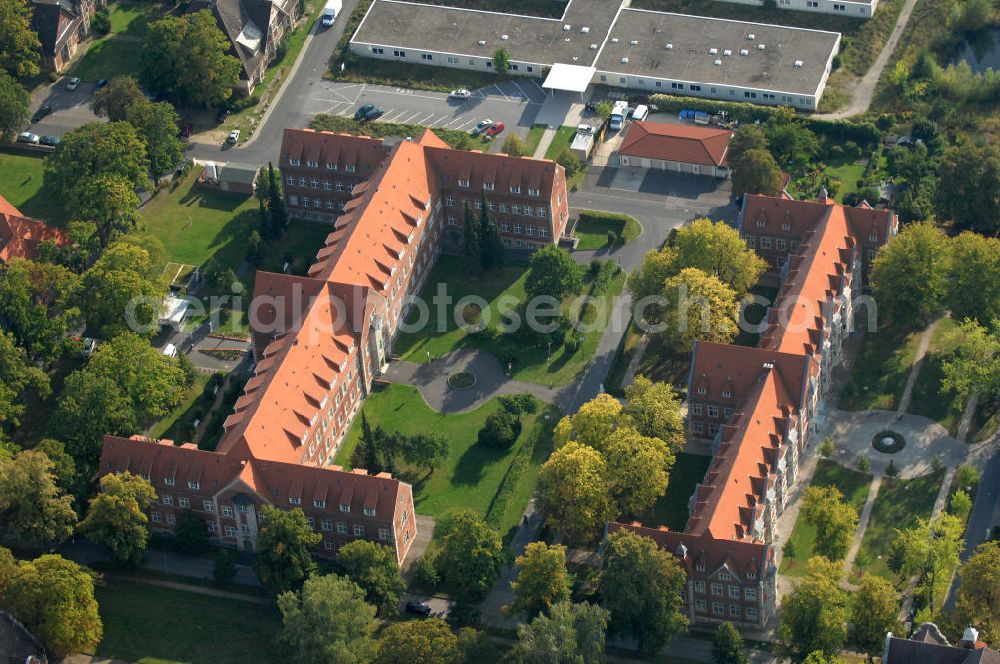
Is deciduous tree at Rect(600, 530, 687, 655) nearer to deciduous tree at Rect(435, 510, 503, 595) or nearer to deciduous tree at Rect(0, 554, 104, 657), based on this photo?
deciduous tree at Rect(435, 510, 503, 595)

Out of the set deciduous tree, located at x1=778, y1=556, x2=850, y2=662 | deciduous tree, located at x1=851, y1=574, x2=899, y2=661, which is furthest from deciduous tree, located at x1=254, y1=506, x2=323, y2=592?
deciduous tree, located at x1=851, y1=574, x2=899, y2=661

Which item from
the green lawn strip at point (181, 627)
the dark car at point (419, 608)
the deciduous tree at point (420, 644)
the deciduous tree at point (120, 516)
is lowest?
the green lawn strip at point (181, 627)

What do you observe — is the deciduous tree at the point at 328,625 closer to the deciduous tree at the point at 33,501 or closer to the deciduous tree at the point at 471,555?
the deciduous tree at the point at 471,555

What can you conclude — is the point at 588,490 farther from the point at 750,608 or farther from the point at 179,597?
the point at 179,597

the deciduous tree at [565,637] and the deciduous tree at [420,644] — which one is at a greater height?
the deciduous tree at [565,637]

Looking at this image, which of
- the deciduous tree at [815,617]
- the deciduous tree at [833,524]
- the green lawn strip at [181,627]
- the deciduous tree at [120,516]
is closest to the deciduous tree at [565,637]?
A: the deciduous tree at [815,617]

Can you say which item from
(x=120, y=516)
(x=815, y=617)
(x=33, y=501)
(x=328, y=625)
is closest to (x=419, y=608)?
(x=328, y=625)
